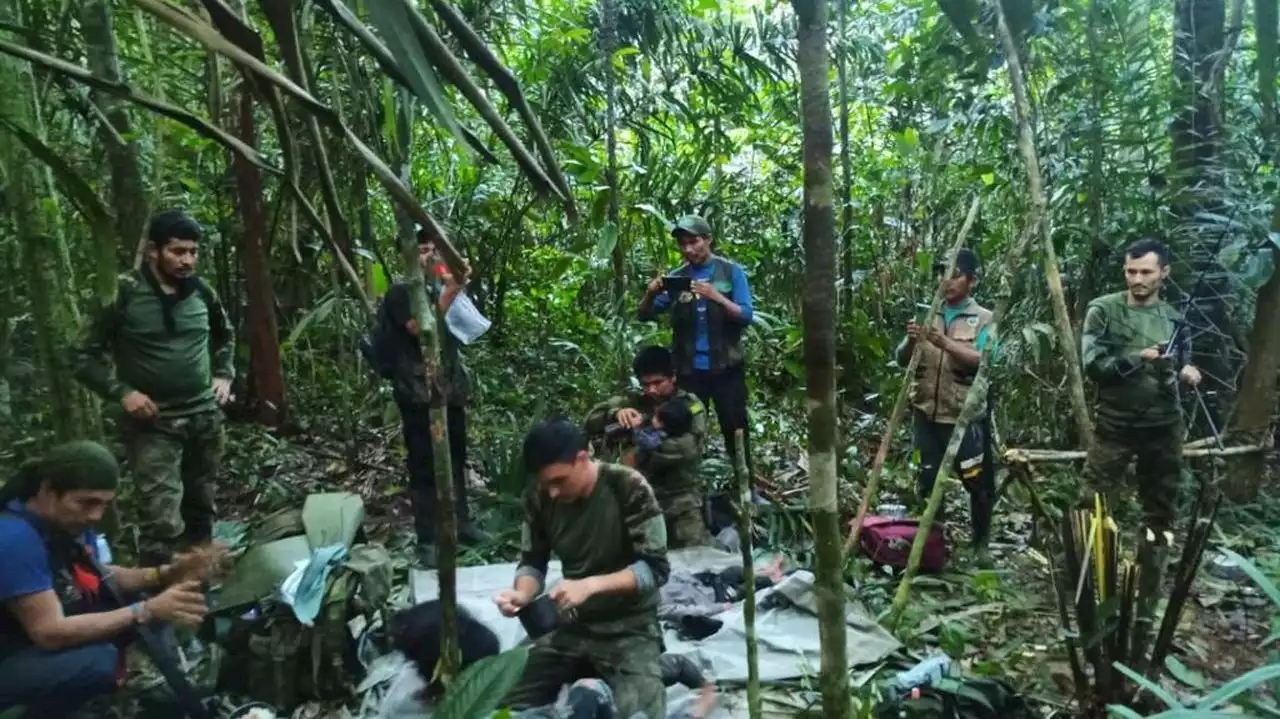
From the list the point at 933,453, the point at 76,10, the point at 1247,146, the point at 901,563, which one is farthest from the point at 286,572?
the point at 1247,146

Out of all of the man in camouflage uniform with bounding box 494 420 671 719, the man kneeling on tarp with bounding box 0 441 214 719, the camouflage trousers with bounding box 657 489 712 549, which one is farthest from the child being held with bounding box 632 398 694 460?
the man kneeling on tarp with bounding box 0 441 214 719

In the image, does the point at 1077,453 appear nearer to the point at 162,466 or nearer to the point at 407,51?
the point at 162,466

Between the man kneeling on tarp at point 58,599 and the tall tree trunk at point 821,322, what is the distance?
163 cm

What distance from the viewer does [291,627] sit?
10.3ft

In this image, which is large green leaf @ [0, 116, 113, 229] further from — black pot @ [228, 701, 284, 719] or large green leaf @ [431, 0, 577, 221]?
black pot @ [228, 701, 284, 719]

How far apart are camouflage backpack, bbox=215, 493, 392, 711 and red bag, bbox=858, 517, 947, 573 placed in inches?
85.4

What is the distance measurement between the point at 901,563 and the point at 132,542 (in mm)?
3373

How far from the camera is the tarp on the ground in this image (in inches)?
132

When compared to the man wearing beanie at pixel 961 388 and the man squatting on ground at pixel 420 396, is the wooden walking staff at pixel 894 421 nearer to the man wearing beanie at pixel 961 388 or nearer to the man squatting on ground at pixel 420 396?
the man wearing beanie at pixel 961 388

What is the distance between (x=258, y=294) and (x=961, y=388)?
14.0 ft

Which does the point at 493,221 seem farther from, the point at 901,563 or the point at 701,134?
the point at 901,563

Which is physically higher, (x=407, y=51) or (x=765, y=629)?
(x=407, y=51)

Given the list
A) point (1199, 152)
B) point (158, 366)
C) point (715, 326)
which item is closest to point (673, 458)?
point (715, 326)

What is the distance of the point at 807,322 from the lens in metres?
1.82
